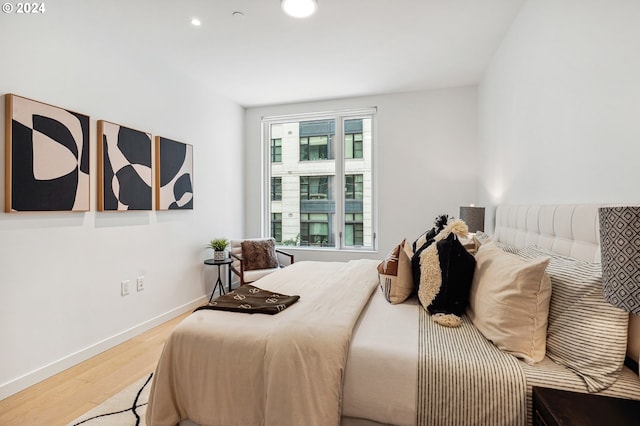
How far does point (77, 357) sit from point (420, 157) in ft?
13.6

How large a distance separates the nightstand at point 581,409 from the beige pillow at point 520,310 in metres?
0.21

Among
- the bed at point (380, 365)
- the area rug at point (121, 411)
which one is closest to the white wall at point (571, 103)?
the bed at point (380, 365)

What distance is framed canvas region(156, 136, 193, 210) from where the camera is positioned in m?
3.26

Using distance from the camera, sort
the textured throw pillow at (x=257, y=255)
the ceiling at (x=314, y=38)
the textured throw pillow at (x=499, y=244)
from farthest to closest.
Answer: the textured throw pillow at (x=257, y=255), the ceiling at (x=314, y=38), the textured throw pillow at (x=499, y=244)

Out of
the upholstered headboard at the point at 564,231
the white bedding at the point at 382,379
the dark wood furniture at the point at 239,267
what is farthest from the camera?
the dark wood furniture at the point at 239,267

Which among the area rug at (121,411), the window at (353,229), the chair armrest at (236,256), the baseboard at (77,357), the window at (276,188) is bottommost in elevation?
the area rug at (121,411)

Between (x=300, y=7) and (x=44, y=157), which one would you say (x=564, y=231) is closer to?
(x=300, y=7)

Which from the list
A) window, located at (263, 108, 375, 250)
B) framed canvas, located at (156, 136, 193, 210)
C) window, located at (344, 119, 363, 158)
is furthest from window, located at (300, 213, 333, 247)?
framed canvas, located at (156, 136, 193, 210)

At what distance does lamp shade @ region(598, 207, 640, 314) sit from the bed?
0.32 meters

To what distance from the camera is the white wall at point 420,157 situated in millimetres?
4039

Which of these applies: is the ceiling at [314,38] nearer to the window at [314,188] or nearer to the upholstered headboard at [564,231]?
the window at [314,188]

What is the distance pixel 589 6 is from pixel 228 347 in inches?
92.7

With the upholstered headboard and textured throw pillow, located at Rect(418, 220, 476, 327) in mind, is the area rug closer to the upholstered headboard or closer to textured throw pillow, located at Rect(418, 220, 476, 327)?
textured throw pillow, located at Rect(418, 220, 476, 327)

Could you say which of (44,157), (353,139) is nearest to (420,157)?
(353,139)
